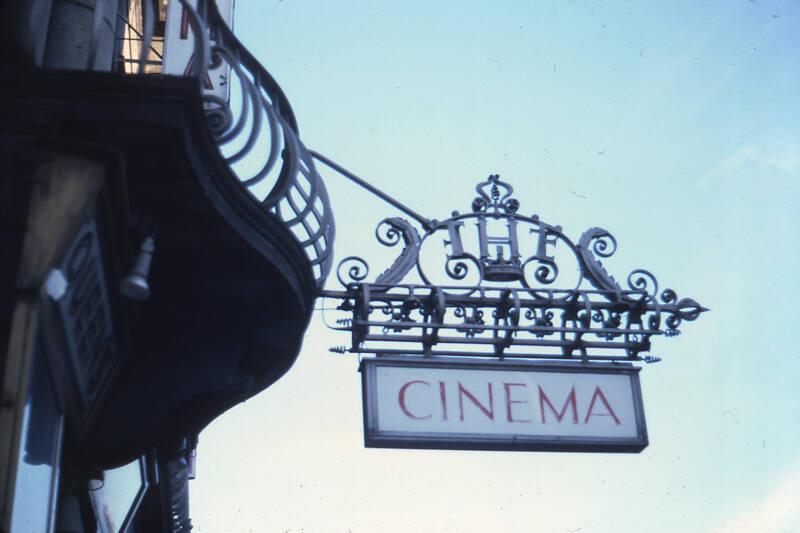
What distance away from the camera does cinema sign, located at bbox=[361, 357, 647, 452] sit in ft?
23.7

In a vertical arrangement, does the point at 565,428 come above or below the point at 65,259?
below

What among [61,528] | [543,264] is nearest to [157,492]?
[61,528]

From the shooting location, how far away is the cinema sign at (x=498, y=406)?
7234 mm

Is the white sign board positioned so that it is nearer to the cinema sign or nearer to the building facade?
the building facade

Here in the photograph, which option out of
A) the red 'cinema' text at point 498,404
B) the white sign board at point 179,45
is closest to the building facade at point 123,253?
the white sign board at point 179,45

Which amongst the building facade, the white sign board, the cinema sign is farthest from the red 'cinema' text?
the white sign board

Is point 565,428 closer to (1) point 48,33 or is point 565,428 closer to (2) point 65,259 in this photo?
(2) point 65,259

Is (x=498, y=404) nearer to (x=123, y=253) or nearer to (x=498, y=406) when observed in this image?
(x=498, y=406)

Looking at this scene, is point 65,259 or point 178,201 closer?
point 65,259

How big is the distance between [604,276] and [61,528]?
3.83 meters

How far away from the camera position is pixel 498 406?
24.2 feet

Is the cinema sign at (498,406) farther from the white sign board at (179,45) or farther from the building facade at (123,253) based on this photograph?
the white sign board at (179,45)

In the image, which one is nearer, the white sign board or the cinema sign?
the cinema sign

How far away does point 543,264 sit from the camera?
27.8 feet
